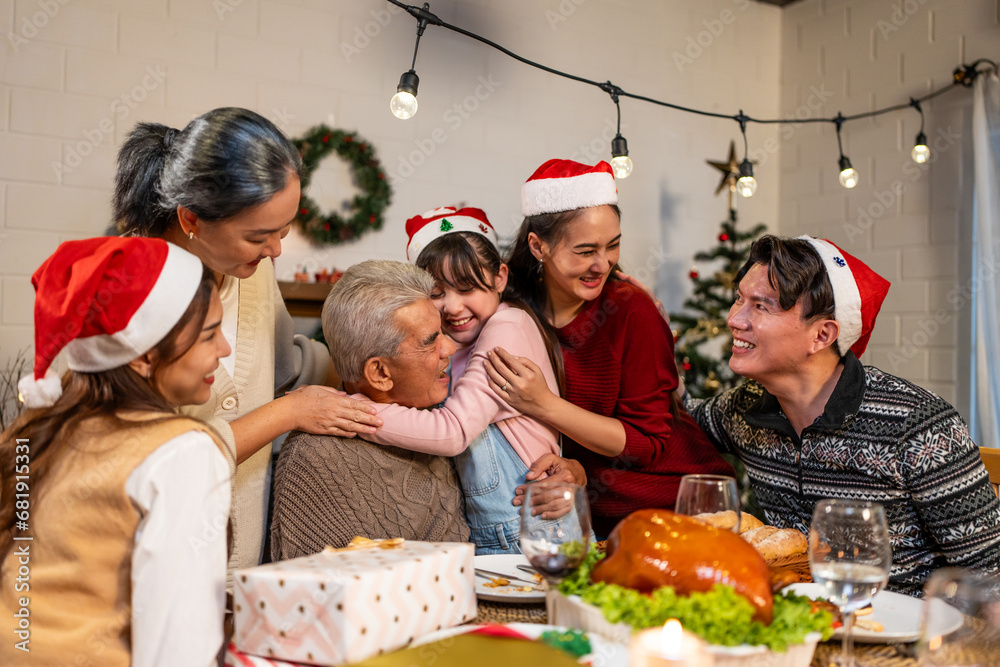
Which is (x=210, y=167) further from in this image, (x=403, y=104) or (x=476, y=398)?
(x=403, y=104)

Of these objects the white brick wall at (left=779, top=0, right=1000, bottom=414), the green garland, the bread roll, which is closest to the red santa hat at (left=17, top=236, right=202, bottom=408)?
the bread roll

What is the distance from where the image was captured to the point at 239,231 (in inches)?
65.5

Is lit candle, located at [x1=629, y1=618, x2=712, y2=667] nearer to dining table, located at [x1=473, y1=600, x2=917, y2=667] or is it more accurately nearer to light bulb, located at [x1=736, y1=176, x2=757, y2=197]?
dining table, located at [x1=473, y1=600, x2=917, y2=667]

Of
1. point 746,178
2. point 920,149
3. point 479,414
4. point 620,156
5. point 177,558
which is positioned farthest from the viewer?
point 920,149

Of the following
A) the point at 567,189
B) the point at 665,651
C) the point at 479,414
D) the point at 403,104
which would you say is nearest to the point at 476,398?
the point at 479,414

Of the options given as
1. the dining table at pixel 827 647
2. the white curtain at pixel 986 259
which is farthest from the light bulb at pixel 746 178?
the dining table at pixel 827 647

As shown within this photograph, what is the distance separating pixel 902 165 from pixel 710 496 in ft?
14.0

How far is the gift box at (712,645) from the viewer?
3.29 ft

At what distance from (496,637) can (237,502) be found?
0.90m

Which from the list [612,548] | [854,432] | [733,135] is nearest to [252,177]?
[612,548]

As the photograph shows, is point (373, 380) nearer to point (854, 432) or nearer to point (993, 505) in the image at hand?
point (854, 432)

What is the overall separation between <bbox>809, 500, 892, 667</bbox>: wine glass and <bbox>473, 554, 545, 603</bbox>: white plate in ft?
1.56

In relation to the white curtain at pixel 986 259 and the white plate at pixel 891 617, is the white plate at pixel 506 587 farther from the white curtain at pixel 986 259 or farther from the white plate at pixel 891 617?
the white curtain at pixel 986 259

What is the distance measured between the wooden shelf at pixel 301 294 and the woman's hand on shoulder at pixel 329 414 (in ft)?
6.83
